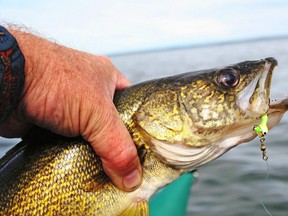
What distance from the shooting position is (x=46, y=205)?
8.68ft

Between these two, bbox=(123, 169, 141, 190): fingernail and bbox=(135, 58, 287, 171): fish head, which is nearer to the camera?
bbox=(123, 169, 141, 190): fingernail

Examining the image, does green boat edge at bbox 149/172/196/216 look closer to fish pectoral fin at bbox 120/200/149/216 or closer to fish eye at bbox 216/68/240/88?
fish pectoral fin at bbox 120/200/149/216

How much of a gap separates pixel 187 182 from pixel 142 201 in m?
1.50

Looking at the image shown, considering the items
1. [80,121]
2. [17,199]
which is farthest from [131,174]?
[17,199]

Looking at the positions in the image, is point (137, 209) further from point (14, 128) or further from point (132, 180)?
point (14, 128)

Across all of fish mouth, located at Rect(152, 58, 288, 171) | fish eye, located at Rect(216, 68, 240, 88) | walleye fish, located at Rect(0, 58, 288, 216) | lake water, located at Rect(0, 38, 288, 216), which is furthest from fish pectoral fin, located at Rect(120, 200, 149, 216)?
lake water, located at Rect(0, 38, 288, 216)

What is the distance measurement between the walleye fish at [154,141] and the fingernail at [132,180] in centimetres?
7

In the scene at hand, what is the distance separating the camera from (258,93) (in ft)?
9.33

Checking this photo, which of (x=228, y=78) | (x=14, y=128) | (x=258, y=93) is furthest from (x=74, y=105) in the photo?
(x=258, y=93)

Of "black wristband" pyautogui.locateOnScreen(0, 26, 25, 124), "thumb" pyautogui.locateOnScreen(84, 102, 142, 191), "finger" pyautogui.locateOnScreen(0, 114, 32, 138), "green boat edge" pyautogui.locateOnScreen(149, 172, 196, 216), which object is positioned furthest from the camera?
"green boat edge" pyautogui.locateOnScreen(149, 172, 196, 216)

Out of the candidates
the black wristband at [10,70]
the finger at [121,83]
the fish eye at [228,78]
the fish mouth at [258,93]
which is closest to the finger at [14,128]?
the black wristband at [10,70]

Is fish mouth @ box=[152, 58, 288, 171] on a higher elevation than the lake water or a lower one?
higher

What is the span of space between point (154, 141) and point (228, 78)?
686 mm

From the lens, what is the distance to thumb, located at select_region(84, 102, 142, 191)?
2586 mm
